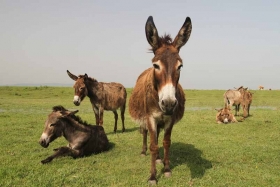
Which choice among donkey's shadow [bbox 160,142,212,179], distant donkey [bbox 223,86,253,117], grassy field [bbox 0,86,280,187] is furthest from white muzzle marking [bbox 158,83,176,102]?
distant donkey [bbox 223,86,253,117]

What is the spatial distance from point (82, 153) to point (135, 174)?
2.26 m

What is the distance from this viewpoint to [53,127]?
7852 millimetres

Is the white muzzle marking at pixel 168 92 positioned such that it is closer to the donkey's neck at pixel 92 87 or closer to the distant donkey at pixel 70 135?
the distant donkey at pixel 70 135

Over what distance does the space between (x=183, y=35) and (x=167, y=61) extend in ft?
3.37

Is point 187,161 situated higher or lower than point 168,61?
lower

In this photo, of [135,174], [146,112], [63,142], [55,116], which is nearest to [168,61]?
[146,112]

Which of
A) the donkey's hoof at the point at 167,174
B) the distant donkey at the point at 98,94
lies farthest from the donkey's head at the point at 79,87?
the donkey's hoof at the point at 167,174

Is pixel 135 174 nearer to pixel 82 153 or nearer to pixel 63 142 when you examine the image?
pixel 82 153

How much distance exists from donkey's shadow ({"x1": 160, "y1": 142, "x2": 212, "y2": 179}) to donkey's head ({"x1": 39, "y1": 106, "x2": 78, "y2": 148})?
3663mm

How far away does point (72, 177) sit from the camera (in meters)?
6.24

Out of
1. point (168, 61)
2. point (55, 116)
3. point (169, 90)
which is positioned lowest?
point (55, 116)

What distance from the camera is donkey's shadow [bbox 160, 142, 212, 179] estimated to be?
6.98 m

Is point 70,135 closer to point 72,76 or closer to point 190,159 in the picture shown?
point 190,159

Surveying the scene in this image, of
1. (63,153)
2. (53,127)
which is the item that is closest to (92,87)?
(53,127)
